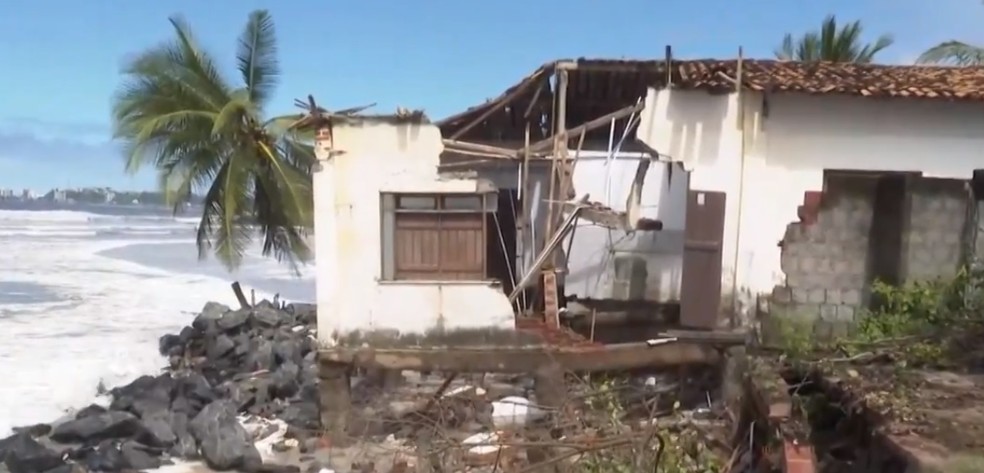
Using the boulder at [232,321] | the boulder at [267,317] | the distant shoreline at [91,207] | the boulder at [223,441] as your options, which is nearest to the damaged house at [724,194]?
the boulder at [223,441]

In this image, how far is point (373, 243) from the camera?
10.3 m

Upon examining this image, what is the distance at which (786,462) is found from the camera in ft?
17.7

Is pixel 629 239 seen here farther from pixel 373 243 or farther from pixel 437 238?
pixel 373 243

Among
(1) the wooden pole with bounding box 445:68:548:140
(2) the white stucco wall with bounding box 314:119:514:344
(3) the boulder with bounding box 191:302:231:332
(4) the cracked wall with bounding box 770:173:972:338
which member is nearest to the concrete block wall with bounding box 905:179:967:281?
(4) the cracked wall with bounding box 770:173:972:338

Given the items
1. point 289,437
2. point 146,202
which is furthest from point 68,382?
point 146,202

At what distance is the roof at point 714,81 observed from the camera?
967 cm

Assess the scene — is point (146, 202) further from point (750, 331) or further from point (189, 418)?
point (750, 331)

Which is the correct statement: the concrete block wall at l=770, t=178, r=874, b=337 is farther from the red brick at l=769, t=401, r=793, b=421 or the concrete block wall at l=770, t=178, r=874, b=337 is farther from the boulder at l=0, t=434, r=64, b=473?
the boulder at l=0, t=434, r=64, b=473

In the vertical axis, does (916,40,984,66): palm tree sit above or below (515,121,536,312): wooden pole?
above

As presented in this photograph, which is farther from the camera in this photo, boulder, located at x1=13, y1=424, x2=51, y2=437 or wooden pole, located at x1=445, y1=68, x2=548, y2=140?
boulder, located at x1=13, y1=424, x2=51, y2=437

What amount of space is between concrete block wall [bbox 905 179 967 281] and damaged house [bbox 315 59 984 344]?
0.02 m

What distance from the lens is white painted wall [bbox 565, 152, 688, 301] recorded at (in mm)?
12930

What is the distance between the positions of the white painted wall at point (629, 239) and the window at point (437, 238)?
2822 mm

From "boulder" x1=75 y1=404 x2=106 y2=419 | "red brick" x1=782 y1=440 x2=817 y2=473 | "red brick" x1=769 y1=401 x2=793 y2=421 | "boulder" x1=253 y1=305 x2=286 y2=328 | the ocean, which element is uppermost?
"red brick" x1=769 y1=401 x2=793 y2=421
